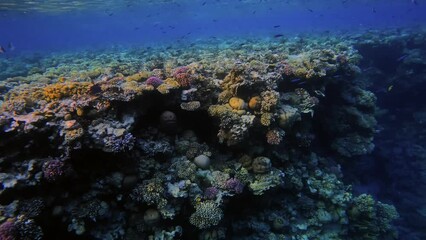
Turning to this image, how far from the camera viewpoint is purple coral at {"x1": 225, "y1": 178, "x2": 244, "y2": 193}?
20.5ft

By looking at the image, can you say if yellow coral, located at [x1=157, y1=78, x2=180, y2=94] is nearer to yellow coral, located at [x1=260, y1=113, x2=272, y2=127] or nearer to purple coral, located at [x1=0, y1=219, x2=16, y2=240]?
yellow coral, located at [x1=260, y1=113, x2=272, y2=127]

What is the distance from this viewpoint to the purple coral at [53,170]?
460cm

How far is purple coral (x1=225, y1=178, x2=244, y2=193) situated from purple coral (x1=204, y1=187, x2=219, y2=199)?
0.30m

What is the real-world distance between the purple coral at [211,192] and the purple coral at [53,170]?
9.27 ft

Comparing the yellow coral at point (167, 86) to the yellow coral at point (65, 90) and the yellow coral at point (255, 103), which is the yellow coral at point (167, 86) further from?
the yellow coral at point (255, 103)

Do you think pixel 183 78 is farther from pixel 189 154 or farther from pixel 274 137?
pixel 274 137

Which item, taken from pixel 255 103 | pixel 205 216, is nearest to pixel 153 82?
pixel 255 103

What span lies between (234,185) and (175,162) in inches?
56.5

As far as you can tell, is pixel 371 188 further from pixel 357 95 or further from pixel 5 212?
pixel 5 212

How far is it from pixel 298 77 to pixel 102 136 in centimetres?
624

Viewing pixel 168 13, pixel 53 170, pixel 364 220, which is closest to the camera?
pixel 53 170

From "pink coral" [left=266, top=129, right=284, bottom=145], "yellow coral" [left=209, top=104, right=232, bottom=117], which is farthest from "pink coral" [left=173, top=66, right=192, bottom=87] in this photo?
"pink coral" [left=266, top=129, right=284, bottom=145]

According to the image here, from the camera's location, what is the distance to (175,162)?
6.20m

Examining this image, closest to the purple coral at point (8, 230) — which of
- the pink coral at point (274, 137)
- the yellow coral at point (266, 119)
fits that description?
the yellow coral at point (266, 119)
